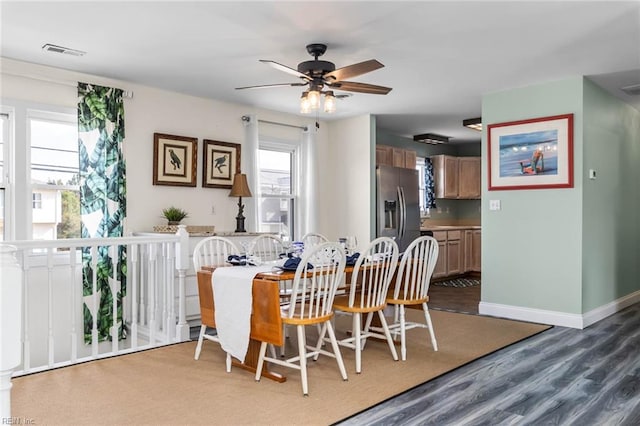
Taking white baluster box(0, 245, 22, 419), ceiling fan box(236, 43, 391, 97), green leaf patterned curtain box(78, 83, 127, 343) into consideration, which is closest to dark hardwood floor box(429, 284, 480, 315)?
ceiling fan box(236, 43, 391, 97)

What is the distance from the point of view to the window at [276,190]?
20.2ft

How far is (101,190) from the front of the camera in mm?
4520

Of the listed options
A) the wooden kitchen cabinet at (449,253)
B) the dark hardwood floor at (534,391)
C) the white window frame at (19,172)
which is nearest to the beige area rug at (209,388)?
the dark hardwood floor at (534,391)

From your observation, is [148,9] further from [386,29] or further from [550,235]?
[550,235]

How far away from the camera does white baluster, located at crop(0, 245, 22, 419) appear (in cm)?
147

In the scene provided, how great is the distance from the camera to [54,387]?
9.96ft

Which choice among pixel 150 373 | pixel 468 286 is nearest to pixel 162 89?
pixel 150 373

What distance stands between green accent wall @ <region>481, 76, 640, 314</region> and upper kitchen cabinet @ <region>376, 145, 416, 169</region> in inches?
76.6

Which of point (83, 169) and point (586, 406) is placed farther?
point (83, 169)

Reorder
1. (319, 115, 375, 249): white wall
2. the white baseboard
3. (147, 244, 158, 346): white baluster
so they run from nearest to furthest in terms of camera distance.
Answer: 1. (147, 244, 158, 346): white baluster
2. the white baseboard
3. (319, 115, 375, 249): white wall

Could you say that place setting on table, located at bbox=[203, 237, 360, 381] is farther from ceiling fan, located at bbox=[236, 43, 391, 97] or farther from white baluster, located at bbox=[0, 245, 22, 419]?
white baluster, located at bbox=[0, 245, 22, 419]

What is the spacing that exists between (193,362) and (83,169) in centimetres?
212

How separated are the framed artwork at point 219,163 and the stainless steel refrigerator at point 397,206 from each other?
1.97m

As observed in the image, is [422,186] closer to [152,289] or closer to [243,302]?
[152,289]
